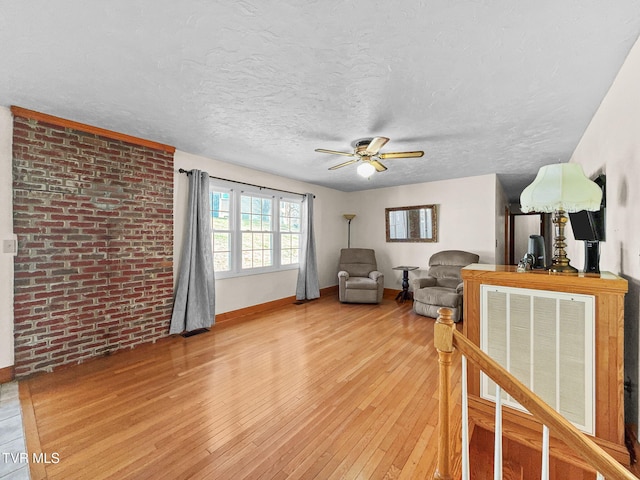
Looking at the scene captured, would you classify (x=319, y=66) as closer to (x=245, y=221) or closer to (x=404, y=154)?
(x=404, y=154)

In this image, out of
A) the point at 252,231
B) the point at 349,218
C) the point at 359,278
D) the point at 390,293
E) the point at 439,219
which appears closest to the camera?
the point at 252,231

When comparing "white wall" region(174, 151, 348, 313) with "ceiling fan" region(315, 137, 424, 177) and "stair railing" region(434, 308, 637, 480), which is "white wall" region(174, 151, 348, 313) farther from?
"stair railing" region(434, 308, 637, 480)

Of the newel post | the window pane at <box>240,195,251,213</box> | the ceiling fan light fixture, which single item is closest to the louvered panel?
the newel post

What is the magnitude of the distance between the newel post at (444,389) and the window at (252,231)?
3456 millimetres

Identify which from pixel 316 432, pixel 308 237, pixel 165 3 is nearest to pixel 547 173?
pixel 316 432

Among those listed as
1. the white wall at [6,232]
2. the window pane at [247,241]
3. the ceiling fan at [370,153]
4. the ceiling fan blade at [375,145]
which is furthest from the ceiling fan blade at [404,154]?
the white wall at [6,232]

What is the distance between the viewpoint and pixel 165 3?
132 centimetres

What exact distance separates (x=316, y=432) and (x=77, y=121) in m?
3.49

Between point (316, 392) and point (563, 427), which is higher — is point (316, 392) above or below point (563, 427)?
below

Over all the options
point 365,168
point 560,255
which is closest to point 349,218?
point 365,168

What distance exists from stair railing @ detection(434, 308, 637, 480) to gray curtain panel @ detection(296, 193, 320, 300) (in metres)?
4.12

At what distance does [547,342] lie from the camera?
1.76m

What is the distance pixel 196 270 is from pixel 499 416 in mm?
3522

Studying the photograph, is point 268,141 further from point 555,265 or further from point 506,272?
point 555,265
